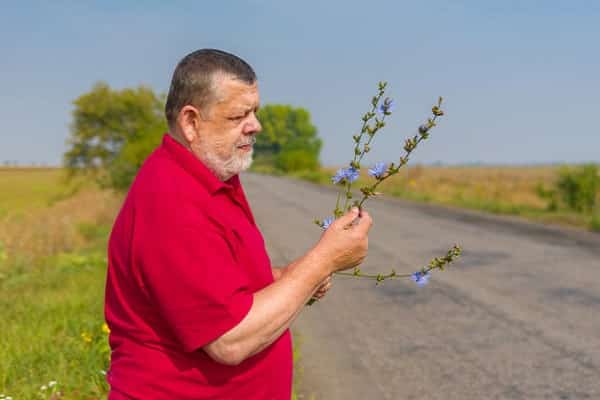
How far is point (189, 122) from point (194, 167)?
14 cm

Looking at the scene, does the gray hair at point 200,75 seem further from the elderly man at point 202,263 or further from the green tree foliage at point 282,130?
the green tree foliage at point 282,130

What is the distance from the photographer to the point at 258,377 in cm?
180

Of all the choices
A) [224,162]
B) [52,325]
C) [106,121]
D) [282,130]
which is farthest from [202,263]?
[282,130]

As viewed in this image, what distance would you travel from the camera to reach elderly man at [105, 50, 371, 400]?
1503mm

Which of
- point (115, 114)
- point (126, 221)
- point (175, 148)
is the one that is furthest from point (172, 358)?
point (115, 114)

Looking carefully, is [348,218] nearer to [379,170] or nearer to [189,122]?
[379,170]

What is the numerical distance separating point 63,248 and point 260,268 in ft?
35.8

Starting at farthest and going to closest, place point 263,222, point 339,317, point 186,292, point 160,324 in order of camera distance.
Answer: point 263,222 → point 339,317 → point 160,324 → point 186,292

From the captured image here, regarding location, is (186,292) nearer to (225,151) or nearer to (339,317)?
(225,151)

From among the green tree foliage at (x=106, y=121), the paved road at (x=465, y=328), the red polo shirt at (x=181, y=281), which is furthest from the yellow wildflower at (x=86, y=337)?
the green tree foliage at (x=106, y=121)

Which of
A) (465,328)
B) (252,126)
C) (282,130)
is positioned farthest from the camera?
(282,130)

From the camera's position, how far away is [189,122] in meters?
1.71

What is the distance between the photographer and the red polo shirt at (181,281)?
4.91 ft

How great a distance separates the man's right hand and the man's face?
33cm
